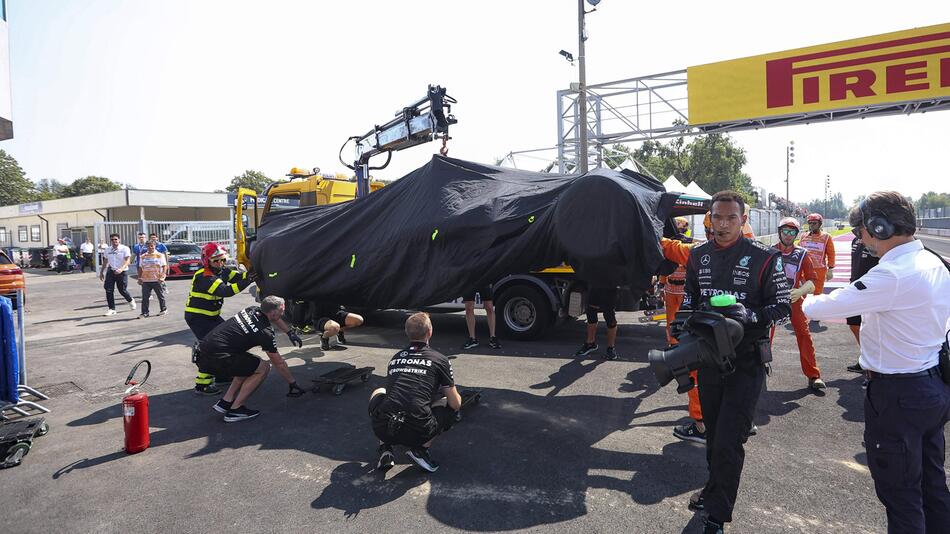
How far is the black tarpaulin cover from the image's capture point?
452 centimetres

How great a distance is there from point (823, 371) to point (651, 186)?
10.4ft

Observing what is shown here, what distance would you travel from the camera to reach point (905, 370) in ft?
7.57

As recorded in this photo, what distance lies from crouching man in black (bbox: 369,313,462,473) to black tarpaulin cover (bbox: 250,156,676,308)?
1.23 m

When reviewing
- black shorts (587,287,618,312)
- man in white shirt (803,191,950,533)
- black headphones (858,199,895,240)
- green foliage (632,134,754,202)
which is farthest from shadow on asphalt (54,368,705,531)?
green foliage (632,134,754,202)

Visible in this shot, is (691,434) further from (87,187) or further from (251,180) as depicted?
(87,187)

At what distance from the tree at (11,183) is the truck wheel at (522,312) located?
224 ft

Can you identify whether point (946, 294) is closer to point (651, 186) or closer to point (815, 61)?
point (651, 186)

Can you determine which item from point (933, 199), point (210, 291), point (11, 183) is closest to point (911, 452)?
point (210, 291)

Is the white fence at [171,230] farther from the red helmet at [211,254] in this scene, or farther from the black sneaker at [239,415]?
the black sneaker at [239,415]

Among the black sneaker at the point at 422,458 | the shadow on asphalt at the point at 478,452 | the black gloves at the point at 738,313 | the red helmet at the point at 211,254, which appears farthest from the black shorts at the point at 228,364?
the black gloves at the point at 738,313

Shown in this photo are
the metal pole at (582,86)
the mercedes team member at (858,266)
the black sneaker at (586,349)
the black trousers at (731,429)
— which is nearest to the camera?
Answer: the black trousers at (731,429)

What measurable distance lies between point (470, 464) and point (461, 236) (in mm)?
2200

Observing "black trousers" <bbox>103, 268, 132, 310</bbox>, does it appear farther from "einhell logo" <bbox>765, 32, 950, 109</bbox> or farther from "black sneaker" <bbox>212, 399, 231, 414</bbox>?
"einhell logo" <bbox>765, 32, 950, 109</bbox>

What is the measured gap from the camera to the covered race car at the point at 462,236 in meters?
4.52
